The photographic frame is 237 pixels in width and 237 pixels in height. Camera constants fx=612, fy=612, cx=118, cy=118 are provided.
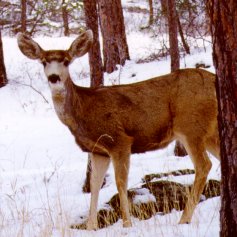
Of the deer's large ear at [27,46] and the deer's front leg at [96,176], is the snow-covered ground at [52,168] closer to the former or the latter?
the deer's front leg at [96,176]

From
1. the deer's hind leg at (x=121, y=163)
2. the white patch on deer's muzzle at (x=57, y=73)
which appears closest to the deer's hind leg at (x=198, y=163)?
the deer's hind leg at (x=121, y=163)

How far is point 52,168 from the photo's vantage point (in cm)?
1091

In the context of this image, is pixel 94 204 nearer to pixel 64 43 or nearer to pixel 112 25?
pixel 112 25

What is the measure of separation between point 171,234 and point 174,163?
15.3ft

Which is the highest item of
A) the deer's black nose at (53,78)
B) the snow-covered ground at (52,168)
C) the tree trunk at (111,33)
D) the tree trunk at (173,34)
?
the tree trunk at (111,33)

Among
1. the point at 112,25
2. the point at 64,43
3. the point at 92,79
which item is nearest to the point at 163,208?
the point at 92,79

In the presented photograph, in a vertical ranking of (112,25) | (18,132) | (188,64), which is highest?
(112,25)

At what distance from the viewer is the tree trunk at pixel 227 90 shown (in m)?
4.17

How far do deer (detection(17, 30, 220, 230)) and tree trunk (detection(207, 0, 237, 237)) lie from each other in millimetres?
2385

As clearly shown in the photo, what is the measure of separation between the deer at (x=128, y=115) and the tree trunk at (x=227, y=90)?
7.82 ft

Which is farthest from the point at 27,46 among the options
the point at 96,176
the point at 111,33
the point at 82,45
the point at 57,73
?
the point at 111,33

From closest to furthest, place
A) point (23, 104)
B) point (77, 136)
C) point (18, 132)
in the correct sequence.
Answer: point (77, 136)
point (18, 132)
point (23, 104)

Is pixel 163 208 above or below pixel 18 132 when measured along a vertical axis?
below

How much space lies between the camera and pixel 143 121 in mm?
7211
